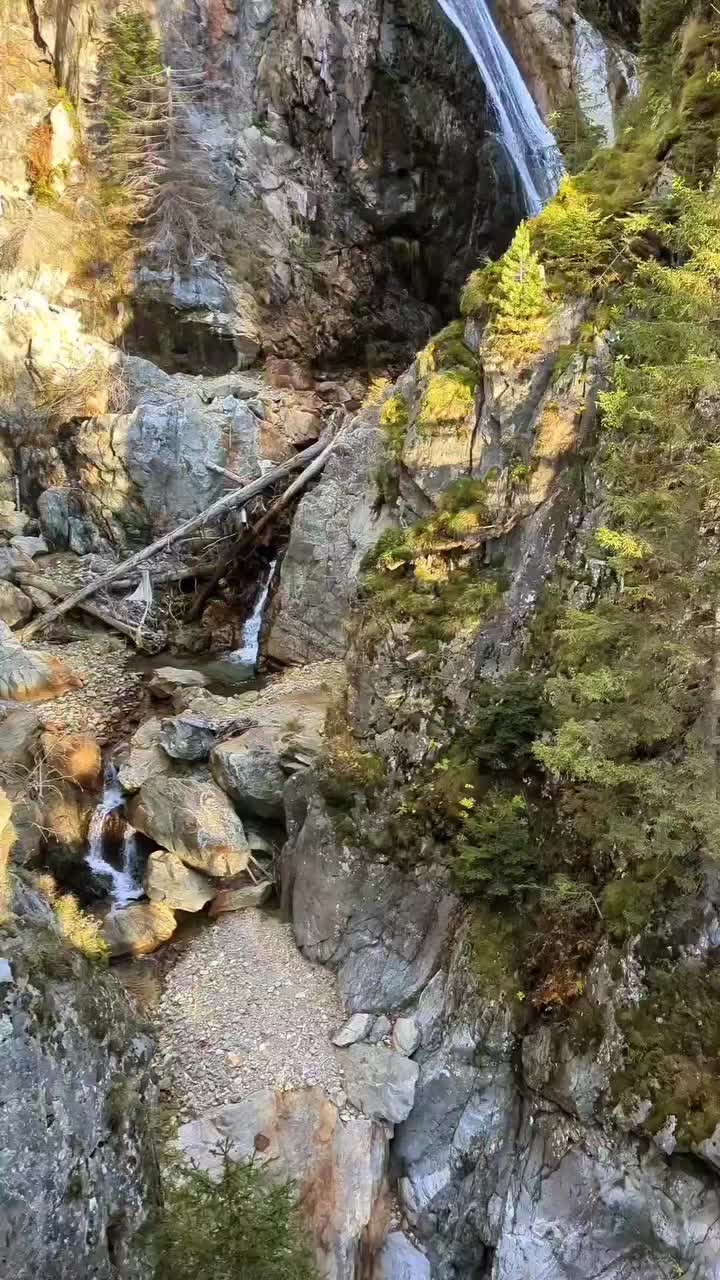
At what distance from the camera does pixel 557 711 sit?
21.1 ft

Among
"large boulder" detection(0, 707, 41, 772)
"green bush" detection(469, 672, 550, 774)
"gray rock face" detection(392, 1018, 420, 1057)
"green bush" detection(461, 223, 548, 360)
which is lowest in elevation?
"large boulder" detection(0, 707, 41, 772)

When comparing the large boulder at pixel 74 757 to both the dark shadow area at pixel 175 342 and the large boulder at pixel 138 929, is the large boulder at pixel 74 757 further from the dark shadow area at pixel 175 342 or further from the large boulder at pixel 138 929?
the dark shadow area at pixel 175 342

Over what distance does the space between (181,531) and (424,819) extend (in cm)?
1140

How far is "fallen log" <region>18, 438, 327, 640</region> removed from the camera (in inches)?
640

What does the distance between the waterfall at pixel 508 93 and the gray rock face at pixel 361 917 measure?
19.4 metres

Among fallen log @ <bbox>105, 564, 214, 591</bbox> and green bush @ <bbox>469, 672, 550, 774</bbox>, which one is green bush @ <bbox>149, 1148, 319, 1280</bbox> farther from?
fallen log @ <bbox>105, 564, 214, 591</bbox>

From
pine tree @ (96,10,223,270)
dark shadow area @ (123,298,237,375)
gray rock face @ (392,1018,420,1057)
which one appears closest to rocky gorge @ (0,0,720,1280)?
gray rock face @ (392,1018,420,1057)

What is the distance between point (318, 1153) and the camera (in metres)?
6.65

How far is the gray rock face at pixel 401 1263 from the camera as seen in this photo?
20.7 ft

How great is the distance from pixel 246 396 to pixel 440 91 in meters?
10.8

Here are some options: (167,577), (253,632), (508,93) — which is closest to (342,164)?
(508,93)

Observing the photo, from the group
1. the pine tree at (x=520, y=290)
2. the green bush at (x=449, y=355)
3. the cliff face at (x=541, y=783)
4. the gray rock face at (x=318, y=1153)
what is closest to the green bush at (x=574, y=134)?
the pine tree at (x=520, y=290)

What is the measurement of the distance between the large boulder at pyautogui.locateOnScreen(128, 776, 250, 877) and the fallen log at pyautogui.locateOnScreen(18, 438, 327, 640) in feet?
23.0

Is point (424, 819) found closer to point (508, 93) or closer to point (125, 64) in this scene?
point (508, 93)
